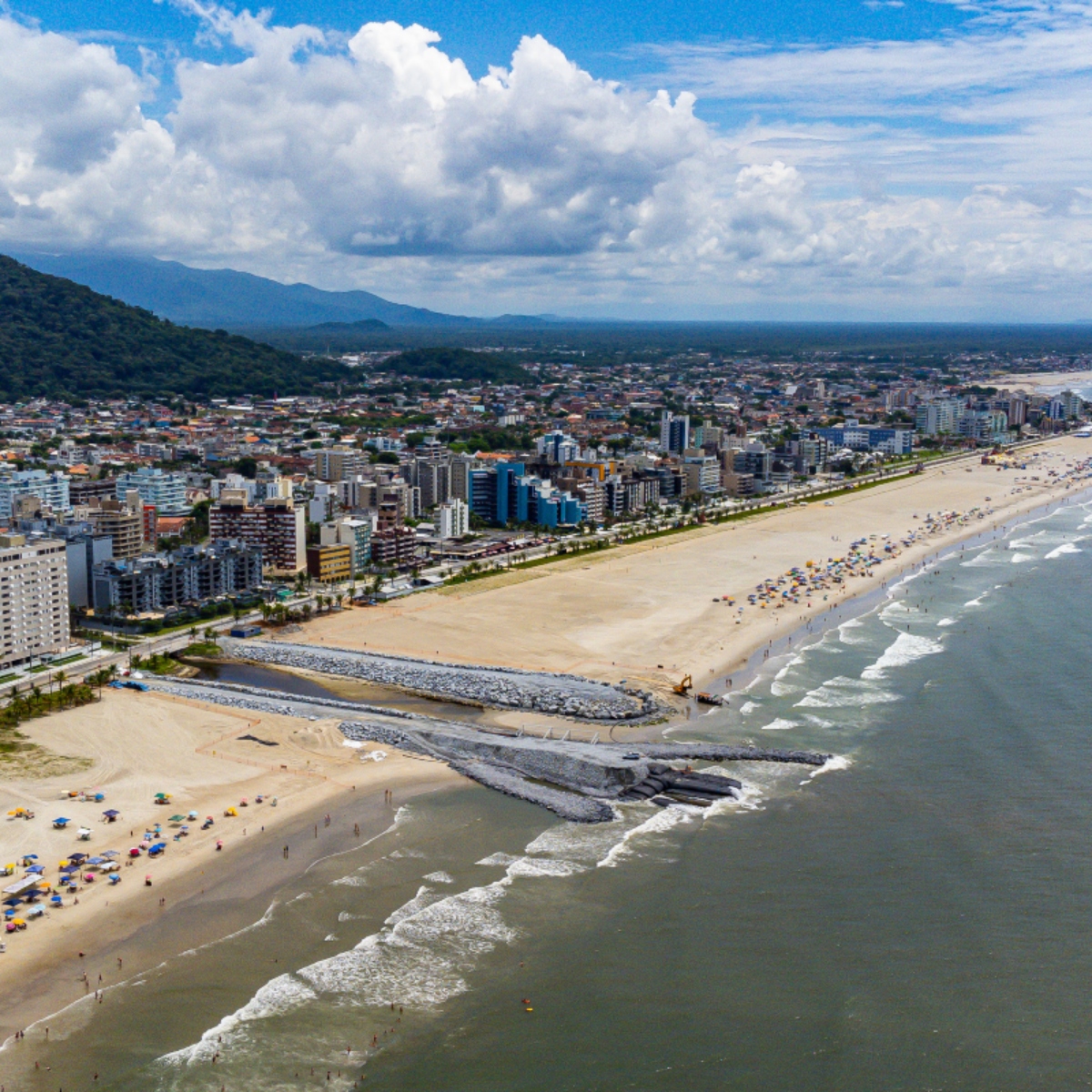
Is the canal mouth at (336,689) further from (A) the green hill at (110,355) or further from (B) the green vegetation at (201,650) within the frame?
(A) the green hill at (110,355)

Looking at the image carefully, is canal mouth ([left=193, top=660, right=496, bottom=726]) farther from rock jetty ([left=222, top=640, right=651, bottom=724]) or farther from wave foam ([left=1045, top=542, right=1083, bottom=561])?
wave foam ([left=1045, top=542, right=1083, bottom=561])

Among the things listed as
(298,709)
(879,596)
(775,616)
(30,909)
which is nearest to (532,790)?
(298,709)

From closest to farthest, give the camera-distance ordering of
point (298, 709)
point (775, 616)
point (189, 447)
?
point (298, 709) < point (775, 616) < point (189, 447)

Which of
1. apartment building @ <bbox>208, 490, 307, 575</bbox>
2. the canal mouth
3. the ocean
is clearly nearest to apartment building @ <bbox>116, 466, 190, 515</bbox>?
apartment building @ <bbox>208, 490, 307, 575</bbox>

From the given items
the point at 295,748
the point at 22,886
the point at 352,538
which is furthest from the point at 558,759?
the point at 352,538

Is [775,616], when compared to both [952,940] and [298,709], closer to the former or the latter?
[298,709]

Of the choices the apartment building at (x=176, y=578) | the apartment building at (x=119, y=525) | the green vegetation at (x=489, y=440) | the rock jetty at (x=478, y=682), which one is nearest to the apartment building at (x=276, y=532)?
the apartment building at (x=176, y=578)
